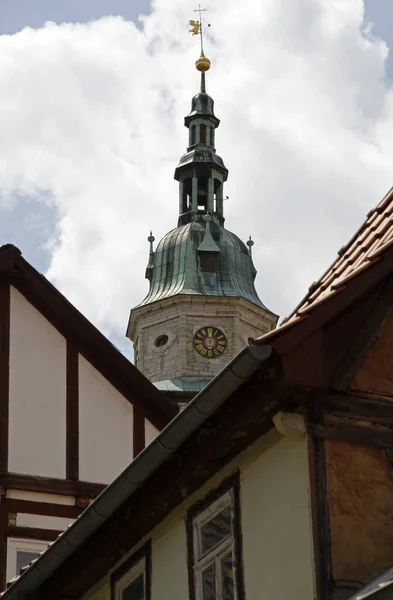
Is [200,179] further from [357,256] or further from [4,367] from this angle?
[357,256]

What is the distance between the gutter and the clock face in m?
61.7

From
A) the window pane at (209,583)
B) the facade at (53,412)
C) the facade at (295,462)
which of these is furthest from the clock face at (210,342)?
the window pane at (209,583)

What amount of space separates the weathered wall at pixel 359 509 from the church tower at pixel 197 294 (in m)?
62.8

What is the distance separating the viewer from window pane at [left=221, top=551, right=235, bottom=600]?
11742 mm

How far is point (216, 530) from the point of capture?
12297mm

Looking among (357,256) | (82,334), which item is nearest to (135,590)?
(357,256)

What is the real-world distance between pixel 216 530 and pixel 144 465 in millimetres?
818

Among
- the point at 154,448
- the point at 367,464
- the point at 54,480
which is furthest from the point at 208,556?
the point at 54,480

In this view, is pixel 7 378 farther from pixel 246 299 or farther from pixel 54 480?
pixel 246 299

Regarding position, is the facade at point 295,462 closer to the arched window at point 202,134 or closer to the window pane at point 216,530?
the window pane at point 216,530

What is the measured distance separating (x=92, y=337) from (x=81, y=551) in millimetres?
7819

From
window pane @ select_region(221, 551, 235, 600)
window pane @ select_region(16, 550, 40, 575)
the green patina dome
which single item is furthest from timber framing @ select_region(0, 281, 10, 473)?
the green patina dome

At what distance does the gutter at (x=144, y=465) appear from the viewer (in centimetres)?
1123

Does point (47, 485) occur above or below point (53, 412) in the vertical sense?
below
